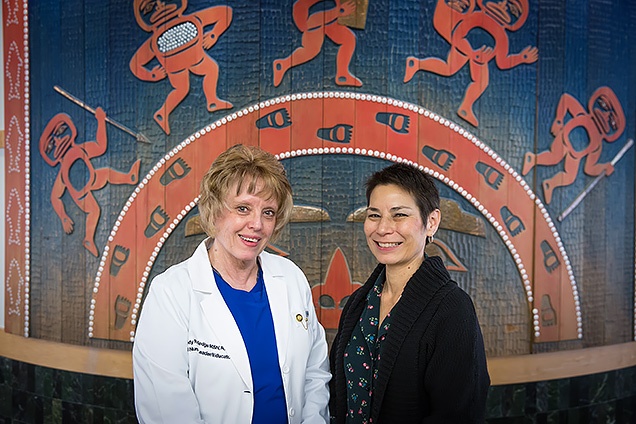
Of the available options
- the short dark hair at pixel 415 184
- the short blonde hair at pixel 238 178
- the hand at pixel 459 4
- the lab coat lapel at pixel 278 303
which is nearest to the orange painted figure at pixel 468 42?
the hand at pixel 459 4

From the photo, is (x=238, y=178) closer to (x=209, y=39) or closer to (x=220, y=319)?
(x=220, y=319)

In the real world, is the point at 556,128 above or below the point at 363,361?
above

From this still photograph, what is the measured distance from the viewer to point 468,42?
278cm

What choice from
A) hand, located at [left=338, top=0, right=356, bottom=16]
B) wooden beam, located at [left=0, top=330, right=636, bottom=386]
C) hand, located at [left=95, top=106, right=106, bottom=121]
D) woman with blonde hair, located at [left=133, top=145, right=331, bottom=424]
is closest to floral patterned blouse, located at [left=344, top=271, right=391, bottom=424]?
woman with blonde hair, located at [left=133, top=145, right=331, bottom=424]

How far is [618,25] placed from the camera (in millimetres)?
3043

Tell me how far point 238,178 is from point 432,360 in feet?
2.70

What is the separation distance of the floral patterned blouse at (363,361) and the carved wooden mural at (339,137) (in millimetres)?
983

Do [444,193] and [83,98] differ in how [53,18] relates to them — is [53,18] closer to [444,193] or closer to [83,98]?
[83,98]

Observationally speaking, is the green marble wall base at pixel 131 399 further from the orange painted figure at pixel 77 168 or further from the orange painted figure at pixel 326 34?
the orange painted figure at pixel 326 34

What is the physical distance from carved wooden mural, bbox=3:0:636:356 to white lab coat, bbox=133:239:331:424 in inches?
40.3

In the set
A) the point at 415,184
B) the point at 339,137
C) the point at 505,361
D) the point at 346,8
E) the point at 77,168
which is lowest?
the point at 505,361

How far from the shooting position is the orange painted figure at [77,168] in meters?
2.96

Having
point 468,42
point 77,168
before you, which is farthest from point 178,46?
point 468,42

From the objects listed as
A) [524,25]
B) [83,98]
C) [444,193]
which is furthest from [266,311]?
[524,25]
